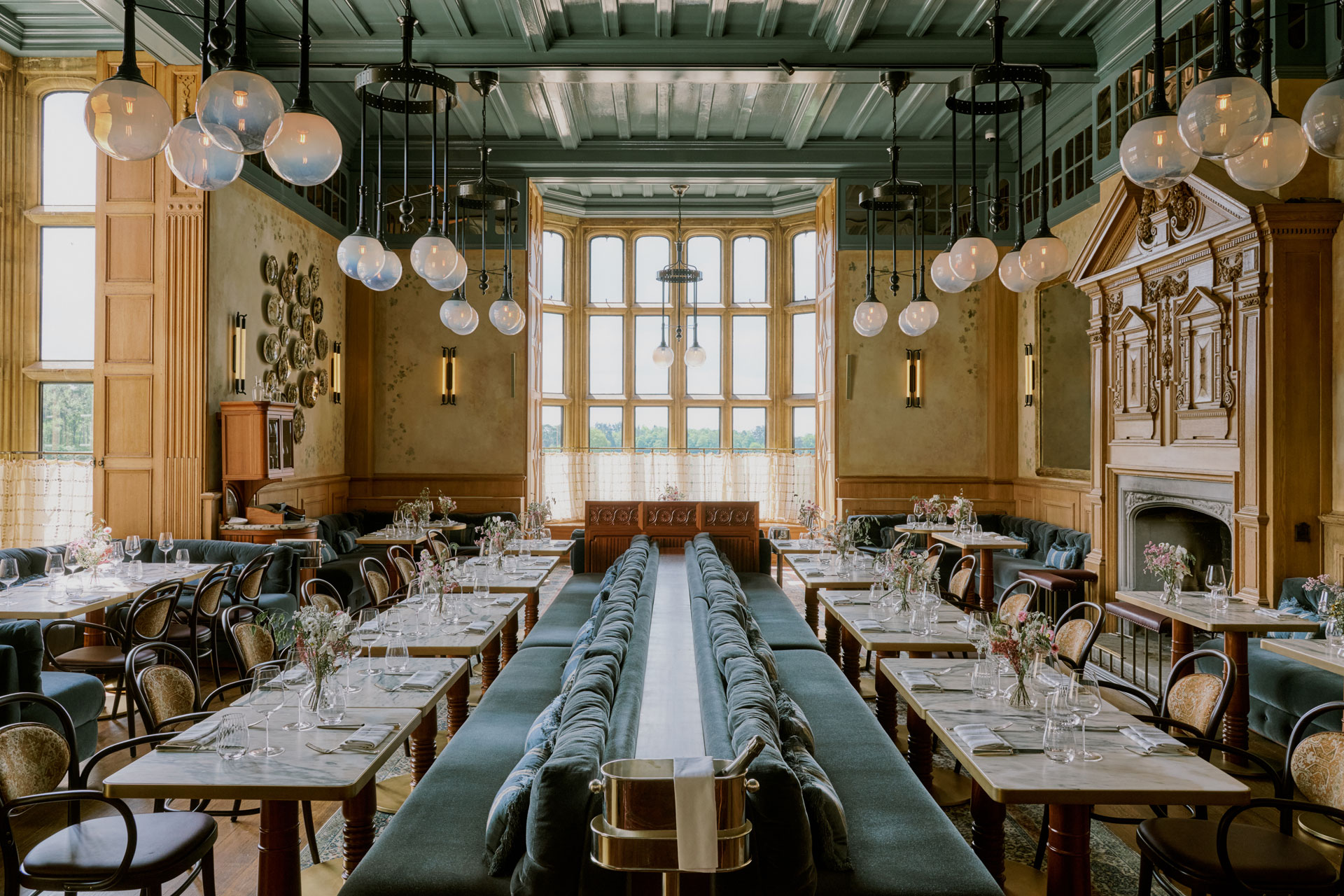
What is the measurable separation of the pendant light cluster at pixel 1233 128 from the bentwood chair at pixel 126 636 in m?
5.70

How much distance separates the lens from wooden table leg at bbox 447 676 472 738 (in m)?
4.74

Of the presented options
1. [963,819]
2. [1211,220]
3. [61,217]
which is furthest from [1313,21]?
[61,217]

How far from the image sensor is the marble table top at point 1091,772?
255cm

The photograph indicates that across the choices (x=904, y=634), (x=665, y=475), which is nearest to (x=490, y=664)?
(x=904, y=634)

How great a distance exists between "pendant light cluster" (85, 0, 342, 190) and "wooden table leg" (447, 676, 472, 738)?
2734 mm

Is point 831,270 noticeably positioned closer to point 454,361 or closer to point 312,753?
point 454,361

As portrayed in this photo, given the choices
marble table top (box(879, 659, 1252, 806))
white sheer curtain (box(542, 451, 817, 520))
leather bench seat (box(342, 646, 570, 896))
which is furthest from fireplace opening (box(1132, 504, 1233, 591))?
white sheer curtain (box(542, 451, 817, 520))

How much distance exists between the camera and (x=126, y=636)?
5375 millimetres

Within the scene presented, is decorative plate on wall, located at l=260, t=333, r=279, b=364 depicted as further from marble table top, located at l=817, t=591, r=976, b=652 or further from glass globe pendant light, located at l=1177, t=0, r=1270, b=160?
glass globe pendant light, located at l=1177, t=0, r=1270, b=160

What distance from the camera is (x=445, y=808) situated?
2969mm

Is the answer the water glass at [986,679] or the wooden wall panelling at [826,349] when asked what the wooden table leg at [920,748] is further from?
the wooden wall panelling at [826,349]

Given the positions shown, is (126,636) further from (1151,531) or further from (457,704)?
(1151,531)

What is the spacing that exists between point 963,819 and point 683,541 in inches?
184

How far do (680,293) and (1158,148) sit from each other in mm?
11394
